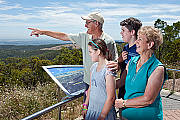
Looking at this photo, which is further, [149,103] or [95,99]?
[95,99]

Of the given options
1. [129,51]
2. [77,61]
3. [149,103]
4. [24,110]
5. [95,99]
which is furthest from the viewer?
[77,61]

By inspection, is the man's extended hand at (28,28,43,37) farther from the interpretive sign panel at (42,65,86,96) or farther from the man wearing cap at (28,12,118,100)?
the interpretive sign panel at (42,65,86,96)

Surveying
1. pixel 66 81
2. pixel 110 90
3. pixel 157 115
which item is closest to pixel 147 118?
pixel 157 115

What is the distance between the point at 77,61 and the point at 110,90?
11304 millimetres

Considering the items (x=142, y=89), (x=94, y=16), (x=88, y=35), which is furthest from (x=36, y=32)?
(x=142, y=89)

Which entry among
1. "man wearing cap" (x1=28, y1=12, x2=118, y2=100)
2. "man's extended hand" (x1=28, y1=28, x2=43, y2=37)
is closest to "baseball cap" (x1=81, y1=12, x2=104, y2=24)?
"man wearing cap" (x1=28, y1=12, x2=118, y2=100)

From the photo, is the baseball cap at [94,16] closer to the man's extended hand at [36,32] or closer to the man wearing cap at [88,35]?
the man wearing cap at [88,35]

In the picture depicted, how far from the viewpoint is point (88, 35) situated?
2314 millimetres

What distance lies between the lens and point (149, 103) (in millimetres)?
1480

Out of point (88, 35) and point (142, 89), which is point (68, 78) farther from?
point (142, 89)

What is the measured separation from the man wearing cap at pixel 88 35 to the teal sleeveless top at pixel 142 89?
0.58 m

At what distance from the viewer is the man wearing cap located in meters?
2.19

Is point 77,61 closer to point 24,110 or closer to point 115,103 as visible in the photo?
point 24,110

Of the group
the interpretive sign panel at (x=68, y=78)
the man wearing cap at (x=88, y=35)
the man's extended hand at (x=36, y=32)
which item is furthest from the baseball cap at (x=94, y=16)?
the interpretive sign panel at (x=68, y=78)
